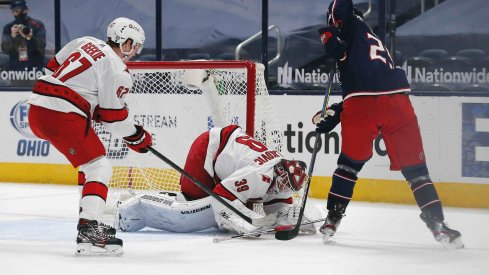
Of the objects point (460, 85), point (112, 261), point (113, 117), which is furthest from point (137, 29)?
point (460, 85)

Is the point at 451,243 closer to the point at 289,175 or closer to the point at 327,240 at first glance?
the point at 327,240

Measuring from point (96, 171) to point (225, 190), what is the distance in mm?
934

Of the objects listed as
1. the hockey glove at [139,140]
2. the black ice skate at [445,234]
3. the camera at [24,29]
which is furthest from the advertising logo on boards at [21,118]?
the black ice skate at [445,234]

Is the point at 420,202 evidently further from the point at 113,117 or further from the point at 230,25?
the point at 230,25

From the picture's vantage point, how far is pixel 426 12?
853 cm

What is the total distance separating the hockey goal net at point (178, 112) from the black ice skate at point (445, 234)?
1.34 meters

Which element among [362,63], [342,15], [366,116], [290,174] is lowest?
[290,174]

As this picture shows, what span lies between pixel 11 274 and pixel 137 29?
54.8 inches

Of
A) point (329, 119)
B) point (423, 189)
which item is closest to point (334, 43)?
point (329, 119)

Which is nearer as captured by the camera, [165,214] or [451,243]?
[451,243]

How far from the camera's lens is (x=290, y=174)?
5707 mm

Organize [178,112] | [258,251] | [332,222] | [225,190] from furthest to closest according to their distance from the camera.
A: [178,112] < [225,190] < [332,222] < [258,251]

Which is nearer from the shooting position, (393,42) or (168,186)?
(168,186)

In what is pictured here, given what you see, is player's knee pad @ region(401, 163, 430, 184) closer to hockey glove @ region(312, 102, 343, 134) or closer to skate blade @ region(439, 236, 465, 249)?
skate blade @ region(439, 236, 465, 249)
